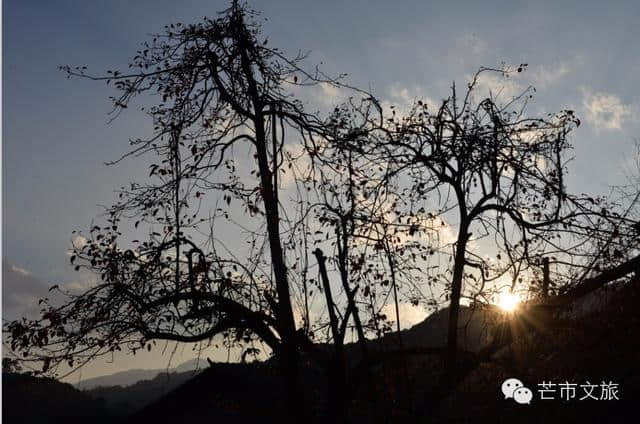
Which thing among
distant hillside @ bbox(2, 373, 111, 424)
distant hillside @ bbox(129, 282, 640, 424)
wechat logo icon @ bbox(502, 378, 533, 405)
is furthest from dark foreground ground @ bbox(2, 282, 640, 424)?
distant hillside @ bbox(2, 373, 111, 424)

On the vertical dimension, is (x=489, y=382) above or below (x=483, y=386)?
above

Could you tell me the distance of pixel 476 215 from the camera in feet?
31.8

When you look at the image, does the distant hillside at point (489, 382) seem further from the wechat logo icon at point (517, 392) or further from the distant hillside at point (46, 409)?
the distant hillside at point (46, 409)

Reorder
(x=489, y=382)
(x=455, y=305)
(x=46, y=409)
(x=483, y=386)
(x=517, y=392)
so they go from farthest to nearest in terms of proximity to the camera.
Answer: (x=46, y=409) < (x=483, y=386) < (x=489, y=382) < (x=517, y=392) < (x=455, y=305)

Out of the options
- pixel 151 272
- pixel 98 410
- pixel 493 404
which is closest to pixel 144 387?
pixel 98 410

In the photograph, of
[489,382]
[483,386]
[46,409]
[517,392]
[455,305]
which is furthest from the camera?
[46,409]

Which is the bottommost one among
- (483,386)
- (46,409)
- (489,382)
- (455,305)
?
(46,409)

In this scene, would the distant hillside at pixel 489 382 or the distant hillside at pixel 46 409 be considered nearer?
the distant hillside at pixel 489 382

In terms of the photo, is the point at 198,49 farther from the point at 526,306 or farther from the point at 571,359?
the point at 571,359

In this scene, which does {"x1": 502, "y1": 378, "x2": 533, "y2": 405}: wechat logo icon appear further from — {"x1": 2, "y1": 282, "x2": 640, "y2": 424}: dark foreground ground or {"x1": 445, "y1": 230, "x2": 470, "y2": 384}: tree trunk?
{"x1": 445, "y1": 230, "x2": 470, "y2": 384}: tree trunk

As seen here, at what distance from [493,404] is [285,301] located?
11.4 m

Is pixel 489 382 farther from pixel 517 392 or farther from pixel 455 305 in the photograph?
pixel 455 305

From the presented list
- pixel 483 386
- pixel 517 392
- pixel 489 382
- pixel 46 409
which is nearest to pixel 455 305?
pixel 517 392

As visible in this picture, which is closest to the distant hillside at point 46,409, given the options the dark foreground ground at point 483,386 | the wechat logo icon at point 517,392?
the dark foreground ground at point 483,386
